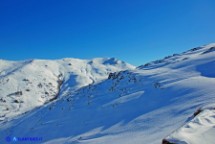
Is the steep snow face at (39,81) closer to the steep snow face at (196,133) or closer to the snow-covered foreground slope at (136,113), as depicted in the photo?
the snow-covered foreground slope at (136,113)

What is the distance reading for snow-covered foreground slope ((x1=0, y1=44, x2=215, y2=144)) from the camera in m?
14.7

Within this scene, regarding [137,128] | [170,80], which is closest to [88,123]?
[137,128]

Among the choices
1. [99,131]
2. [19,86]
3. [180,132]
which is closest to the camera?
[180,132]

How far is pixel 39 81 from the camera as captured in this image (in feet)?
429

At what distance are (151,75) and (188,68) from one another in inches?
176

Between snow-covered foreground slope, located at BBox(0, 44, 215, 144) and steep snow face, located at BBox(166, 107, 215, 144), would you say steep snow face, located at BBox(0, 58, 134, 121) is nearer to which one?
snow-covered foreground slope, located at BBox(0, 44, 215, 144)

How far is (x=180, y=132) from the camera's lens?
7.49m

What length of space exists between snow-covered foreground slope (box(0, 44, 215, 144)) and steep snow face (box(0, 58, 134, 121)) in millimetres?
52798

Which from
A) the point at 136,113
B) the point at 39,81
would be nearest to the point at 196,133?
the point at 136,113

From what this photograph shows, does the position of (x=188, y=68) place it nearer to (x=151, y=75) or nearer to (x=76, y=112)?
(x=151, y=75)

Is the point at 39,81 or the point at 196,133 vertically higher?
→ the point at 39,81

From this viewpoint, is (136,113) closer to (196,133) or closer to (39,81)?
(196,133)

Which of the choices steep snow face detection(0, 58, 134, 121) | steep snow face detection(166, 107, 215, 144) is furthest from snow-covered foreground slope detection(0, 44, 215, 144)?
steep snow face detection(0, 58, 134, 121)

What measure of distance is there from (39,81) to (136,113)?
4565 inches
